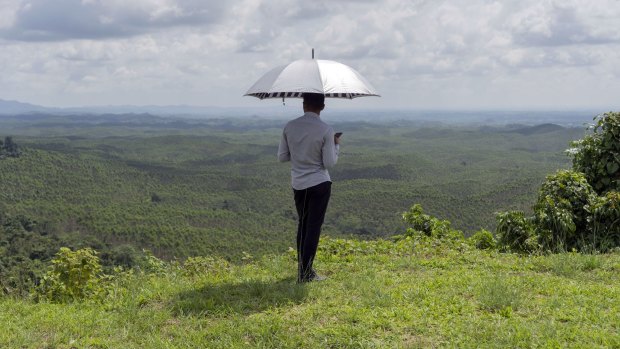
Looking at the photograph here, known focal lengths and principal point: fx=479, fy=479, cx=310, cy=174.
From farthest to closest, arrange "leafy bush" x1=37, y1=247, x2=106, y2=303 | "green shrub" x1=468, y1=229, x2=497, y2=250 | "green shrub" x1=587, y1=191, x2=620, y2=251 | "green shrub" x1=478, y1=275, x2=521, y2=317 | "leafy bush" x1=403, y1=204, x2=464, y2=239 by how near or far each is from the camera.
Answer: "leafy bush" x1=403, y1=204, x2=464, y2=239 < "green shrub" x1=468, y1=229, x2=497, y2=250 < "green shrub" x1=587, y1=191, x2=620, y2=251 < "leafy bush" x1=37, y1=247, x2=106, y2=303 < "green shrub" x1=478, y1=275, x2=521, y2=317

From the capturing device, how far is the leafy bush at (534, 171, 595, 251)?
7062 millimetres

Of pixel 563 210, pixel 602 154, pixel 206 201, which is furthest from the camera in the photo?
pixel 206 201

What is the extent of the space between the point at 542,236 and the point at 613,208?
1.05 m

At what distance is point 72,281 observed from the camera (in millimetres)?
5605

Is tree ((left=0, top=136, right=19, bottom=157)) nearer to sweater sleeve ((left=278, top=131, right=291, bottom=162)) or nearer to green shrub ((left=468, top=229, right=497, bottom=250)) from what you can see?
green shrub ((left=468, top=229, right=497, bottom=250))

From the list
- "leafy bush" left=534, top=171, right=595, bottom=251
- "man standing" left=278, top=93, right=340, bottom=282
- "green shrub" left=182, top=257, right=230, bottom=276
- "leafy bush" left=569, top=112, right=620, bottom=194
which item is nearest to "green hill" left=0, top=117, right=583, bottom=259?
"leafy bush" left=569, top=112, right=620, bottom=194

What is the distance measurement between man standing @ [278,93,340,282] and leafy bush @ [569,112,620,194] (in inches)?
209

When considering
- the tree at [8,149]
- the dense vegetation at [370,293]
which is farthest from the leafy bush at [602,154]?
the tree at [8,149]

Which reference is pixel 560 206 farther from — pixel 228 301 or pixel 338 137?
pixel 228 301

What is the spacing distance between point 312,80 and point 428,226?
16.7 ft

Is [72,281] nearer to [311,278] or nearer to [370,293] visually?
[311,278]

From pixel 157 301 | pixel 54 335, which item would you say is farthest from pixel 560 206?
pixel 54 335

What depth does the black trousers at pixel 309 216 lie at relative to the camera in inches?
202

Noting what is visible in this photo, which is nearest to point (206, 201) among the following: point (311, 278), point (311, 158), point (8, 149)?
point (8, 149)
